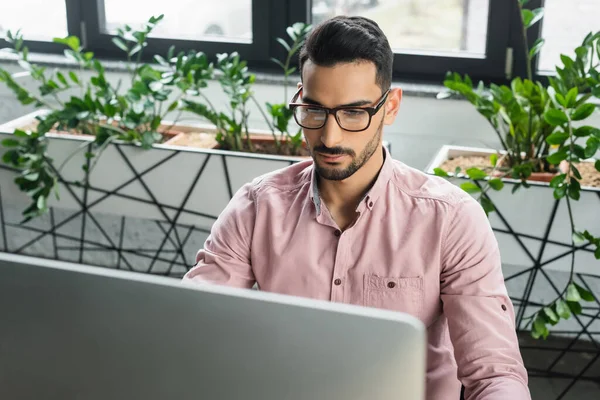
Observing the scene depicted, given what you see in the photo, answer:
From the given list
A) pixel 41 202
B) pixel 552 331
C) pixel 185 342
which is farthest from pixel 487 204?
pixel 185 342

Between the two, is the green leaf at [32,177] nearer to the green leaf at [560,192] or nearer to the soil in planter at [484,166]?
the soil in planter at [484,166]

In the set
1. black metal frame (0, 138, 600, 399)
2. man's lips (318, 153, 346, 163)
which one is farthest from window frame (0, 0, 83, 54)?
man's lips (318, 153, 346, 163)

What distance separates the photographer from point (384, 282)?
1420mm

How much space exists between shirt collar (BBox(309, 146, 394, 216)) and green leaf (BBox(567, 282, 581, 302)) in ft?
2.85

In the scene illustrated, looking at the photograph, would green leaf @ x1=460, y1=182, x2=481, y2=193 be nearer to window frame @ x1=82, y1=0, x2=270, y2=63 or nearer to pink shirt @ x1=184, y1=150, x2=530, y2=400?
pink shirt @ x1=184, y1=150, x2=530, y2=400

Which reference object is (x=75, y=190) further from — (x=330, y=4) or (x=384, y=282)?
(x=384, y=282)

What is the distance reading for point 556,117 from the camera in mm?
2035

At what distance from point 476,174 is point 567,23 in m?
0.83

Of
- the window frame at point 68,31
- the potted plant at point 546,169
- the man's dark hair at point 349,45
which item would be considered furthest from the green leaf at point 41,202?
the man's dark hair at point 349,45

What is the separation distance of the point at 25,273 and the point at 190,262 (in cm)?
235

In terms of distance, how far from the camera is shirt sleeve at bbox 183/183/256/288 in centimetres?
147

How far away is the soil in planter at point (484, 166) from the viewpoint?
2.32 metres

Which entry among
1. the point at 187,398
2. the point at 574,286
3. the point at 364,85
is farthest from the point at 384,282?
the point at 574,286

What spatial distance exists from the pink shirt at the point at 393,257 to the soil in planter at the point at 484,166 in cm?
92
